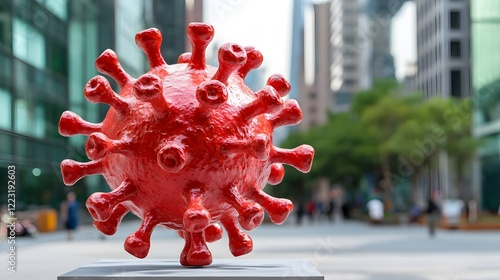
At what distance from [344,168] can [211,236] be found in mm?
49233

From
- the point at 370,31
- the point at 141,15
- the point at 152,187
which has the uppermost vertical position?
the point at 370,31

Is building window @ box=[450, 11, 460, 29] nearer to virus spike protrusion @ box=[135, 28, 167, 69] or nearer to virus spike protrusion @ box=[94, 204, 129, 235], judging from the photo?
virus spike protrusion @ box=[135, 28, 167, 69]

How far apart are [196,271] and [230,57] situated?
5.40 ft

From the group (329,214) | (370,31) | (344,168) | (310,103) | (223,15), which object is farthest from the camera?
(310,103)

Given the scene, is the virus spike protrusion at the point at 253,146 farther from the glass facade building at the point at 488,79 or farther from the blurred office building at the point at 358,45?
the blurred office building at the point at 358,45

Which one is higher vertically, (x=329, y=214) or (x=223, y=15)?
(x=223, y=15)

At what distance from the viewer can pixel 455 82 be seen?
227 feet

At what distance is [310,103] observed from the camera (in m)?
158

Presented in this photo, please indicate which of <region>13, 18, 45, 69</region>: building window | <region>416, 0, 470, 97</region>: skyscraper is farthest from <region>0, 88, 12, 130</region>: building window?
<region>416, 0, 470, 97</region>: skyscraper

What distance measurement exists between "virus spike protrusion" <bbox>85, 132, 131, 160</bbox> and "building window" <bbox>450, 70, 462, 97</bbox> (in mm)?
63485

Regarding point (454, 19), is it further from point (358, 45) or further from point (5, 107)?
point (5, 107)

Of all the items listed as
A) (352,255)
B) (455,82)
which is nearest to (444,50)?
(455,82)

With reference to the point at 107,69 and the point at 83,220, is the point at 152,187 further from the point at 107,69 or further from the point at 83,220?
the point at 83,220

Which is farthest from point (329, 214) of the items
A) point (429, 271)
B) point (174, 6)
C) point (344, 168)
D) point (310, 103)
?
Answer: point (310, 103)
